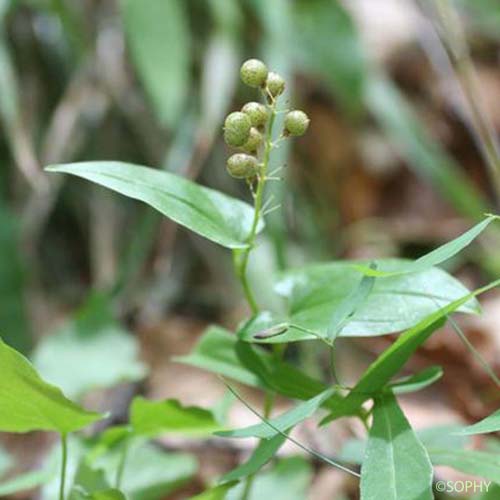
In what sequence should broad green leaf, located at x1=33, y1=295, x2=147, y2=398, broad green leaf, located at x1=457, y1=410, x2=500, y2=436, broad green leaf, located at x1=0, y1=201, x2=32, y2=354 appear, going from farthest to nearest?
broad green leaf, located at x1=0, y1=201, x2=32, y2=354 < broad green leaf, located at x1=33, y1=295, x2=147, y2=398 < broad green leaf, located at x1=457, y1=410, x2=500, y2=436

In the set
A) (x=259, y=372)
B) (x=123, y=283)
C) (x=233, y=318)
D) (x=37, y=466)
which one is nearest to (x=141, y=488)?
(x=259, y=372)

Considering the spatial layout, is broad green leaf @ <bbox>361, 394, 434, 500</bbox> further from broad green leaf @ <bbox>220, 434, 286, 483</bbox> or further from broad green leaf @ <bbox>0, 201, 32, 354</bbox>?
broad green leaf @ <bbox>0, 201, 32, 354</bbox>

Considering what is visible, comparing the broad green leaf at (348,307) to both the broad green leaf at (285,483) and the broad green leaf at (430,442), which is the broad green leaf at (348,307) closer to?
the broad green leaf at (430,442)

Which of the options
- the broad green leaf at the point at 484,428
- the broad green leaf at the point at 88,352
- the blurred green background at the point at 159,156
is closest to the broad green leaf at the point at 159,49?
the blurred green background at the point at 159,156

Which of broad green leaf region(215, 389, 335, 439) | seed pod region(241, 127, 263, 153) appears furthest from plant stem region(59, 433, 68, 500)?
seed pod region(241, 127, 263, 153)

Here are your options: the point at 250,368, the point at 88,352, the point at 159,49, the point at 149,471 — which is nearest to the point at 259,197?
the point at 250,368

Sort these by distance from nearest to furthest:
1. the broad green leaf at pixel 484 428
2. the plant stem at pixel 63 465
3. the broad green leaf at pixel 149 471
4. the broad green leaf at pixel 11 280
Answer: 1. the broad green leaf at pixel 484 428
2. the plant stem at pixel 63 465
3. the broad green leaf at pixel 149 471
4. the broad green leaf at pixel 11 280

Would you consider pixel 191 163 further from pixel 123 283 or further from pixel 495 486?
pixel 495 486
